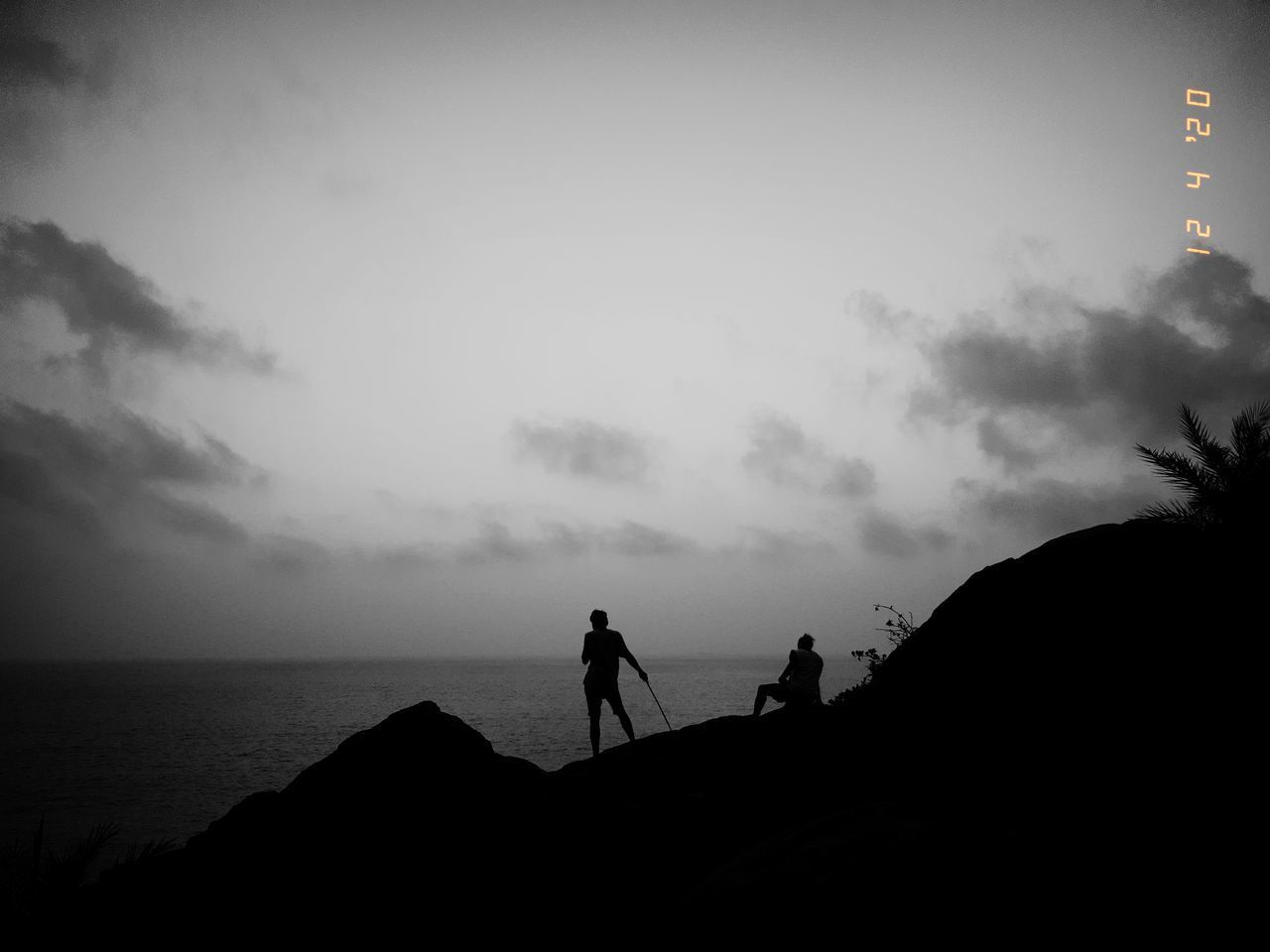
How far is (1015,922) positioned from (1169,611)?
4.68 m

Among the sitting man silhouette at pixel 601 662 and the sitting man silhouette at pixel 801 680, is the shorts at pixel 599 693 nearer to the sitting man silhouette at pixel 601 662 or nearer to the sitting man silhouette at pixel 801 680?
the sitting man silhouette at pixel 601 662

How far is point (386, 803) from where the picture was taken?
636cm

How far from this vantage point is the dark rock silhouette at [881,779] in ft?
16.3

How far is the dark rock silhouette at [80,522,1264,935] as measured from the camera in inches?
195

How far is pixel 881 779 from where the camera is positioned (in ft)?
22.9

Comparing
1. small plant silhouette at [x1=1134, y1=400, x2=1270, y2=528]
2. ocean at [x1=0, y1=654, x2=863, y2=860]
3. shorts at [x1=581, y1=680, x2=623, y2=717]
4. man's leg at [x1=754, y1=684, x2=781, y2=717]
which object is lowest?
ocean at [x1=0, y1=654, x2=863, y2=860]

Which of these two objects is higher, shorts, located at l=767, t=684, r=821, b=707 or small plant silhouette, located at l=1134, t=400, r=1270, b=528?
small plant silhouette, located at l=1134, t=400, r=1270, b=528

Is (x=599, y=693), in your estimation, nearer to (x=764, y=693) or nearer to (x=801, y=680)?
(x=801, y=680)

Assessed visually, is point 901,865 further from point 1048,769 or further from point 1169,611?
point 1169,611

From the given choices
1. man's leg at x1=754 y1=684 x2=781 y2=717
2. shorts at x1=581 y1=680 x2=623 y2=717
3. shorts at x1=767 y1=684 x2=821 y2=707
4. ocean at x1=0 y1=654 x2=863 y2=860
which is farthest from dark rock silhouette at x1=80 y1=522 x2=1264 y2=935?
ocean at x1=0 y1=654 x2=863 y2=860

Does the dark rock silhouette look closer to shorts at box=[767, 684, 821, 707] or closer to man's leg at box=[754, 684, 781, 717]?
shorts at box=[767, 684, 821, 707]

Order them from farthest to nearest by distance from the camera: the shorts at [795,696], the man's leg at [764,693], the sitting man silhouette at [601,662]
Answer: the man's leg at [764,693] → the shorts at [795,696] → the sitting man silhouette at [601,662]

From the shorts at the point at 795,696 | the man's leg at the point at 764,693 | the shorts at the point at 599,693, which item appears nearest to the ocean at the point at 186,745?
the shorts at the point at 599,693

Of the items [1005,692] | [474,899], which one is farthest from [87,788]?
[1005,692]
